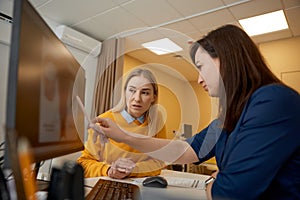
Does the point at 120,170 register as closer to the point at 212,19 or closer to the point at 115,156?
the point at 115,156

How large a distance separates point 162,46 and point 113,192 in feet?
9.55

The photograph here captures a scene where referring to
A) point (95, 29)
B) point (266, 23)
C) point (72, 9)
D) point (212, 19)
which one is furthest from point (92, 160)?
point (266, 23)

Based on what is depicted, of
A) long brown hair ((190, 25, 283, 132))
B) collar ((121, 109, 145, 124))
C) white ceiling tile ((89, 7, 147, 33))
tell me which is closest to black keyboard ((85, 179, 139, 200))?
long brown hair ((190, 25, 283, 132))

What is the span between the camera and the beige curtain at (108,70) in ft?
10.0

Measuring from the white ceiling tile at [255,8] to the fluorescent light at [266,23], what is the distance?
104 mm

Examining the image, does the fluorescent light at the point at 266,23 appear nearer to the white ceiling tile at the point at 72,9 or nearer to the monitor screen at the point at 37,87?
the white ceiling tile at the point at 72,9

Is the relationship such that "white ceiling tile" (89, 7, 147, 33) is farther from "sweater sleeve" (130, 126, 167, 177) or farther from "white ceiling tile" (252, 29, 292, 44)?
"sweater sleeve" (130, 126, 167, 177)

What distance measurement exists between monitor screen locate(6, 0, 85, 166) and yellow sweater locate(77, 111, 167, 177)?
56 cm

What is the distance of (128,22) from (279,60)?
74.3 inches

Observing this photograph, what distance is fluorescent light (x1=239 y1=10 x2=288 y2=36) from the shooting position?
8.02ft

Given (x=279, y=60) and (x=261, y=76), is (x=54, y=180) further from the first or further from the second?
(x=279, y=60)

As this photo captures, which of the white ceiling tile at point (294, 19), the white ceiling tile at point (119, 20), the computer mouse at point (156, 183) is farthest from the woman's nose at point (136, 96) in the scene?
the white ceiling tile at point (294, 19)

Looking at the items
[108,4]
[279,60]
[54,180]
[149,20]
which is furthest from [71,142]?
[279,60]

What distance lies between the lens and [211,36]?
2.60ft
